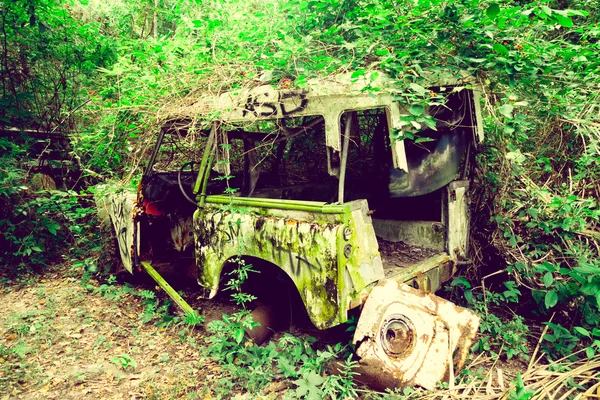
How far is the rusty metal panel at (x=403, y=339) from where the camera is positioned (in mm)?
2809

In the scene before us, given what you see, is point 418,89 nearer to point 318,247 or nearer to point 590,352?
point 318,247

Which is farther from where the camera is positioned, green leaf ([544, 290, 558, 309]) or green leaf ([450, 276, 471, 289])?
green leaf ([450, 276, 471, 289])

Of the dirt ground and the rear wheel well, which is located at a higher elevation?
the rear wheel well

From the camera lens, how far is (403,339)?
2.88 meters

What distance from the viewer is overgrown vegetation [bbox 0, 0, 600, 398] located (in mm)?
2994

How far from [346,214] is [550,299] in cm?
208

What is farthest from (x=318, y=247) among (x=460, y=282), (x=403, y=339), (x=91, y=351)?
(x=91, y=351)

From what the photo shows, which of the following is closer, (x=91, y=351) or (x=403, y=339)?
(x=403, y=339)

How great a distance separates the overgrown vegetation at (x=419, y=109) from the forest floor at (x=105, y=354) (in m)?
0.18

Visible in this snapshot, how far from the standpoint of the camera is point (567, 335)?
3.26 metres

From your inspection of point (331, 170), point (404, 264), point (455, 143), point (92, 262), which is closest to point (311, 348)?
point (404, 264)

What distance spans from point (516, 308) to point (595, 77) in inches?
89.6

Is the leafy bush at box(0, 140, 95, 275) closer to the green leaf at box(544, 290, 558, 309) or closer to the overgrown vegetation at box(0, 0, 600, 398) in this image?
the overgrown vegetation at box(0, 0, 600, 398)

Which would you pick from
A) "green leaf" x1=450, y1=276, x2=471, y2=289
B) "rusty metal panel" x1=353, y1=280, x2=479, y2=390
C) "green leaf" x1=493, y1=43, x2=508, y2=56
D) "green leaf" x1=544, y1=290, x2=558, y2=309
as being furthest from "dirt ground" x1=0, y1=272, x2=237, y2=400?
"green leaf" x1=493, y1=43, x2=508, y2=56
